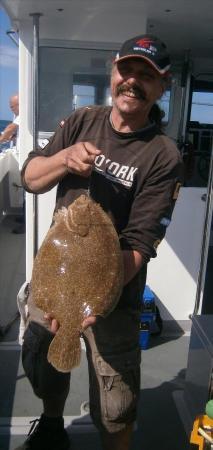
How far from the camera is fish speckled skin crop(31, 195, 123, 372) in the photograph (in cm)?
183

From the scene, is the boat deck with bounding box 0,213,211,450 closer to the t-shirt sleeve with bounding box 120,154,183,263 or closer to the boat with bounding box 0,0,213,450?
the boat with bounding box 0,0,213,450

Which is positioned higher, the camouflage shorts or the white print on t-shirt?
the white print on t-shirt

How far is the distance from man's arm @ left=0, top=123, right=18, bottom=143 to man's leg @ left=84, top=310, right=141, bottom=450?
7486mm

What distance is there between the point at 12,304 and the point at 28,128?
213cm

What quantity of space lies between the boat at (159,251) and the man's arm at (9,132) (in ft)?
16.1

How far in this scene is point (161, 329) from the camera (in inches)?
169

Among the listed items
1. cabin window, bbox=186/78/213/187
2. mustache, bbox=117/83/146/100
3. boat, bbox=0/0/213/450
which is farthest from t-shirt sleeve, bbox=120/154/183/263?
cabin window, bbox=186/78/213/187

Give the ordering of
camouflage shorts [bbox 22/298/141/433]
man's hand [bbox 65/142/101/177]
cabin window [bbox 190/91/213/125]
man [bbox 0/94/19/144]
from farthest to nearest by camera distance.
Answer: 1. man [bbox 0/94/19/144]
2. cabin window [bbox 190/91/213/125]
3. camouflage shorts [bbox 22/298/141/433]
4. man's hand [bbox 65/142/101/177]

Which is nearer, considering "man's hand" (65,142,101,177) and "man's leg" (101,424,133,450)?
"man's hand" (65,142,101,177)

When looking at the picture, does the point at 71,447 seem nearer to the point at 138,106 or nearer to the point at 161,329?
the point at 161,329

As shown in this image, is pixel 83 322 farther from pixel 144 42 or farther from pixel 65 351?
pixel 144 42

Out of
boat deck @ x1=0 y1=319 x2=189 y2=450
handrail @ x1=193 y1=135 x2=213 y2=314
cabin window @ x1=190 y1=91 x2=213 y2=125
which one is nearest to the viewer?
boat deck @ x1=0 y1=319 x2=189 y2=450

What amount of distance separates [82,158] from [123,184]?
17.4 inches

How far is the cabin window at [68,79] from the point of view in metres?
3.85
